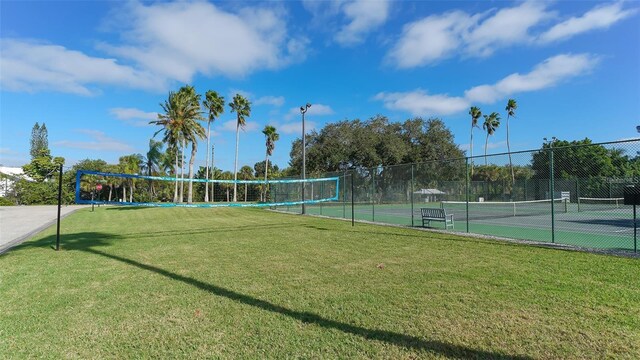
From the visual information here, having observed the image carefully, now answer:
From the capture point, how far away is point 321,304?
462 cm

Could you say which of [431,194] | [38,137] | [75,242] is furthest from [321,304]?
[38,137]

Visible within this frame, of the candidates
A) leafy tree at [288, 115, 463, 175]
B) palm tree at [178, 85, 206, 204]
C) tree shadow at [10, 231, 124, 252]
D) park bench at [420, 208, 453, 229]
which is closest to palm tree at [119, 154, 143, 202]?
palm tree at [178, 85, 206, 204]

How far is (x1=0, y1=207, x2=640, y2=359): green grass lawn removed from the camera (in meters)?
3.42

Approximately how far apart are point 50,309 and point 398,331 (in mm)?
4437

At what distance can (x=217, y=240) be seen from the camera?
34.9ft

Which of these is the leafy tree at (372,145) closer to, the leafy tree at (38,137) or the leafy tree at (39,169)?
the leafy tree at (39,169)

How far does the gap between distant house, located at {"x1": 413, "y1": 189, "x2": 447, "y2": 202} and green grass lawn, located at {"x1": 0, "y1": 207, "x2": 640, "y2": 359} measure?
1423 centimetres

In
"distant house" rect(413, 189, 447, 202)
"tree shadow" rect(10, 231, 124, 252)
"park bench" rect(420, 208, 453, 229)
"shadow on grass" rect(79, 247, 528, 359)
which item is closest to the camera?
"shadow on grass" rect(79, 247, 528, 359)

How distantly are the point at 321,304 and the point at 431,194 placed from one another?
20.2 m

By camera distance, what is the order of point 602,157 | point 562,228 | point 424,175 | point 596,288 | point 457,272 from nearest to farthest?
point 596,288
point 457,272
point 562,228
point 602,157
point 424,175

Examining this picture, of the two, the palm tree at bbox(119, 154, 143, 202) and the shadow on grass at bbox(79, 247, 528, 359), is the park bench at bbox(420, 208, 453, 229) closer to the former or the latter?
the shadow on grass at bbox(79, 247, 528, 359)

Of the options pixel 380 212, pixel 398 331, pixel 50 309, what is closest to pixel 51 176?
pixel 380 212

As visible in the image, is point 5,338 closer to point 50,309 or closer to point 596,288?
point 50,309

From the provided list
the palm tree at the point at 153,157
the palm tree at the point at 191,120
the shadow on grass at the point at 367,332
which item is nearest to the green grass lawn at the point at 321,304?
the shadow on grass at the point at 367,332
